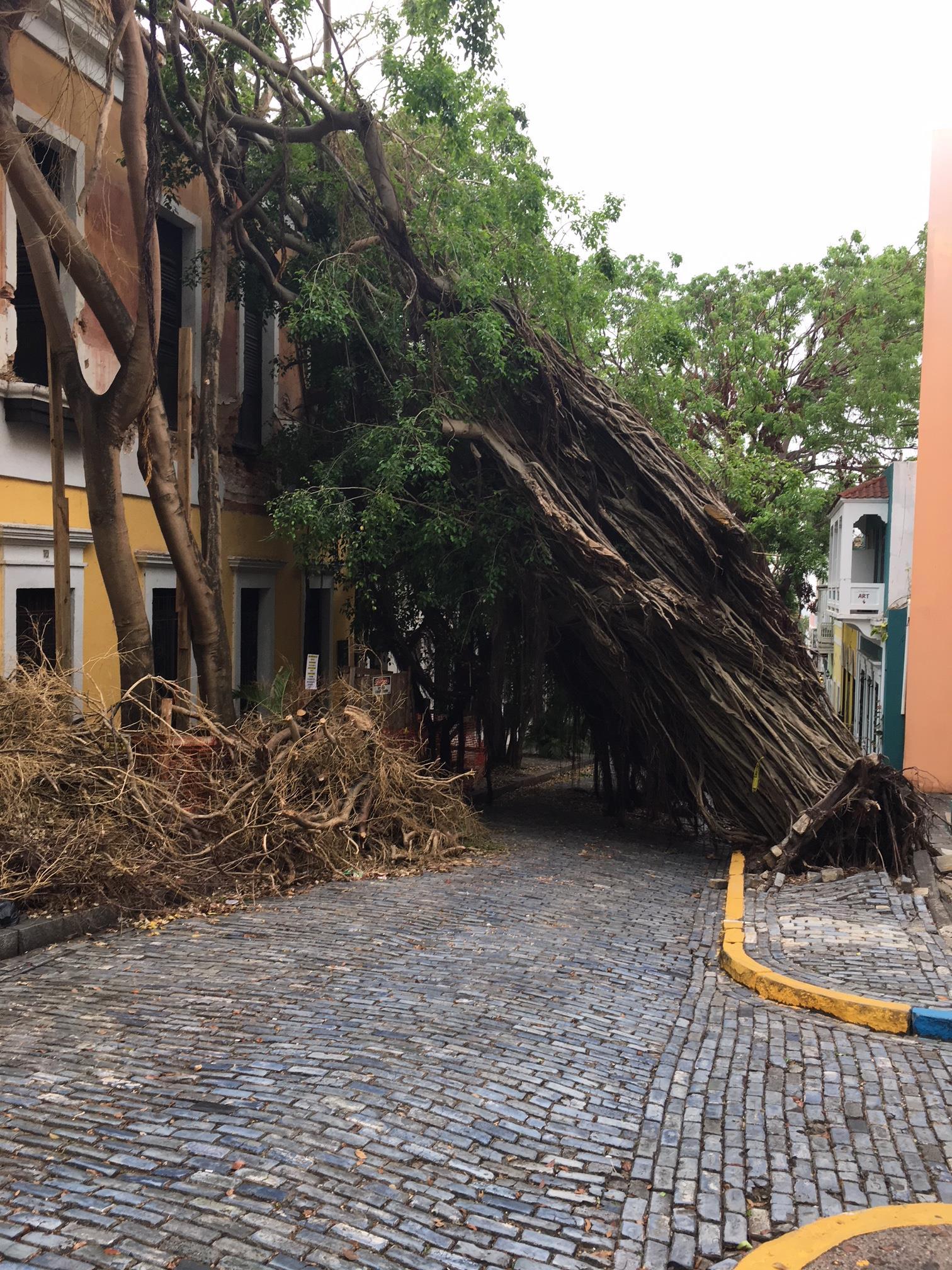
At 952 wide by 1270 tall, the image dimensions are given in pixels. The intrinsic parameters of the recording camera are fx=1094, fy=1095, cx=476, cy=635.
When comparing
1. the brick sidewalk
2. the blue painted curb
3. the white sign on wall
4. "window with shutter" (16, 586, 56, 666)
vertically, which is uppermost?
"window with shutter" (16, 586, 56, 666)

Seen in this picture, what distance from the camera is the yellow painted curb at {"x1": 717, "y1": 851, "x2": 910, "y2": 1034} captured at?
568cm

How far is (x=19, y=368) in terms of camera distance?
35.4ft

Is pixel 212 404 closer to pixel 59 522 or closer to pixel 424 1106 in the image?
pixel 59 522

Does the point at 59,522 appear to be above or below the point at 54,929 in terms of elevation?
above

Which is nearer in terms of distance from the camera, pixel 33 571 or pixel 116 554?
pixel 116 554

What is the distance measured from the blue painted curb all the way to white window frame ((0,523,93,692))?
7.28m

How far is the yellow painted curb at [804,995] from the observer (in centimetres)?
568

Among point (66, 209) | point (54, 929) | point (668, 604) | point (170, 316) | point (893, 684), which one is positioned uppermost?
point (66, 209)

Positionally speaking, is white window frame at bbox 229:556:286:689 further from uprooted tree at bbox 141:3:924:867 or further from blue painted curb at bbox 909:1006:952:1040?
blue painted curb at bbox 909:1006:952:1040

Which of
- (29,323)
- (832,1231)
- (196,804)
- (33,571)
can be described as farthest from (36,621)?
(832,1231)

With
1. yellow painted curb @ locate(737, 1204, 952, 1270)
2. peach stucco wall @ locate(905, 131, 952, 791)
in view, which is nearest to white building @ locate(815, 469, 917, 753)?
peach stucco wall @ locate(905, 131, 952, 791)

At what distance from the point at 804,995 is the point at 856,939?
1392 mm

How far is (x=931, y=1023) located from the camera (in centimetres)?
556

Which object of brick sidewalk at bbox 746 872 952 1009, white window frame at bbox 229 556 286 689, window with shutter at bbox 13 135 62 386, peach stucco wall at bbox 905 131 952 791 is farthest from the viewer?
peach stucco wall at bbox 905 131 952 791
